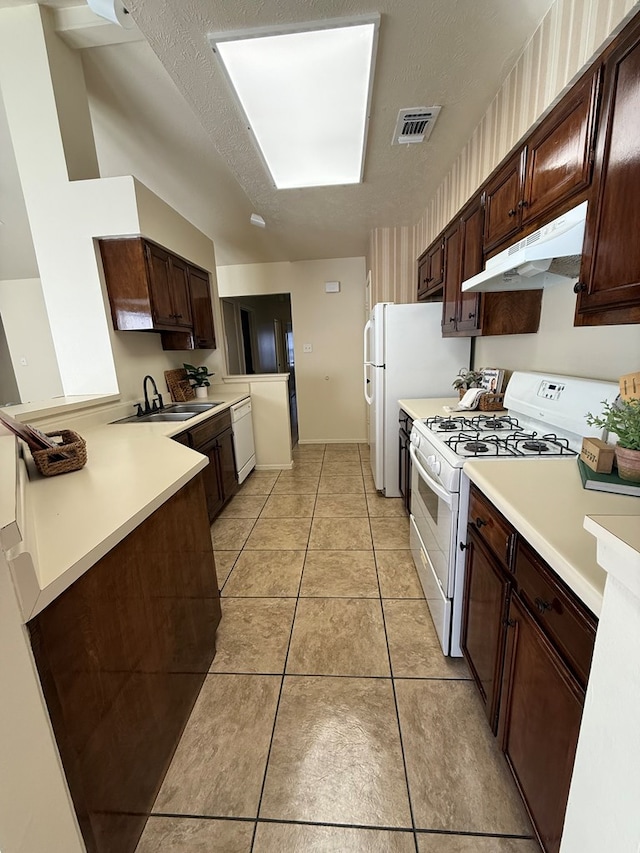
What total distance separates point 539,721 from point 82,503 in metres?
1.35

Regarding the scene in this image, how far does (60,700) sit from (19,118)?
3067mm

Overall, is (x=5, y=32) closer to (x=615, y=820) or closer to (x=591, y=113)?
(x=591, y=113)

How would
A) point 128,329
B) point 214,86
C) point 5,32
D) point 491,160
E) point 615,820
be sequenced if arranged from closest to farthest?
1. point 615,820
2. point 214,86
3. point 491,160
4. point 5,32
5. point 128,329

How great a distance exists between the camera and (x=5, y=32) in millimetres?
1943

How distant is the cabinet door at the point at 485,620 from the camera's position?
1.04 metres

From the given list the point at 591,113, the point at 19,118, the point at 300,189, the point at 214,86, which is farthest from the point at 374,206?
the point at 19,118

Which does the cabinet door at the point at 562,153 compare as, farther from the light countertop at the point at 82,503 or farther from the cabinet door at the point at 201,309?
the cabinet door at the point at 201,309

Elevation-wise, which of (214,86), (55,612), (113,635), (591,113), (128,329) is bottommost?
(113,635)

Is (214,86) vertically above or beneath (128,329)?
above

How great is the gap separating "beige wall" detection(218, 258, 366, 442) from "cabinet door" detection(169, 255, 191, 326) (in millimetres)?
1793

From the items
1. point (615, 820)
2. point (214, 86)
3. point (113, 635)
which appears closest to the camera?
point (615, 820)

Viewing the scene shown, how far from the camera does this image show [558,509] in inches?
35.0

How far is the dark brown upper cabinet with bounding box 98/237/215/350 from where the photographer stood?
236 centimetres

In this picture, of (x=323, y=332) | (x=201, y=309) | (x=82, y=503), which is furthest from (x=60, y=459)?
(x=323, y=332)
